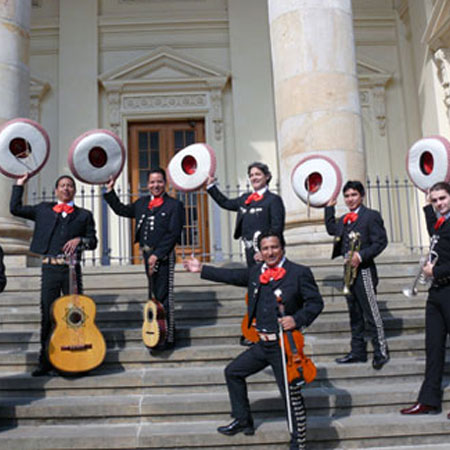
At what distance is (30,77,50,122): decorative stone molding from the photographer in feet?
43.8

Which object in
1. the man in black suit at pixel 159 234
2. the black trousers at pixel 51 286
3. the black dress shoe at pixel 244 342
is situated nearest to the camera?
the black trousers at pixel 51 286

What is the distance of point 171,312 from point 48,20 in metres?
10.7

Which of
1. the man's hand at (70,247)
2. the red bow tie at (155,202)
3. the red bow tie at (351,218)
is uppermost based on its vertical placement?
the red bow tie at (155,202)

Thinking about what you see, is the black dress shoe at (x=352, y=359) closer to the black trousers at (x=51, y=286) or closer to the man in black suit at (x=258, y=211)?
the man in black suit at (x=258, y=211)

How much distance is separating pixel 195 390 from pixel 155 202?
1945 millimetres

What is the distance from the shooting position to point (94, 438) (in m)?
A: 4.26

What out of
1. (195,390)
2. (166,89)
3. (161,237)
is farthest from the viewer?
(166,89)

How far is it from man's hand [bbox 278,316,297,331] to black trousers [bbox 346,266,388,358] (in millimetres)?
1644

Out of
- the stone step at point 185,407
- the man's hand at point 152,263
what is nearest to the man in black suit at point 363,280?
the stone step at point 185,407

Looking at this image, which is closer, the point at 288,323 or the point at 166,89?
the point at 288,323

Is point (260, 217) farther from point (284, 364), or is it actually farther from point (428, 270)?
point (284, 364)

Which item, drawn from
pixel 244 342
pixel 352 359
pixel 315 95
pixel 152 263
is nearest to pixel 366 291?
pixel 352 359

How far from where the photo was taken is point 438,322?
4582 millimetres

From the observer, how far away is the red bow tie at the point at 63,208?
5.65 meters
